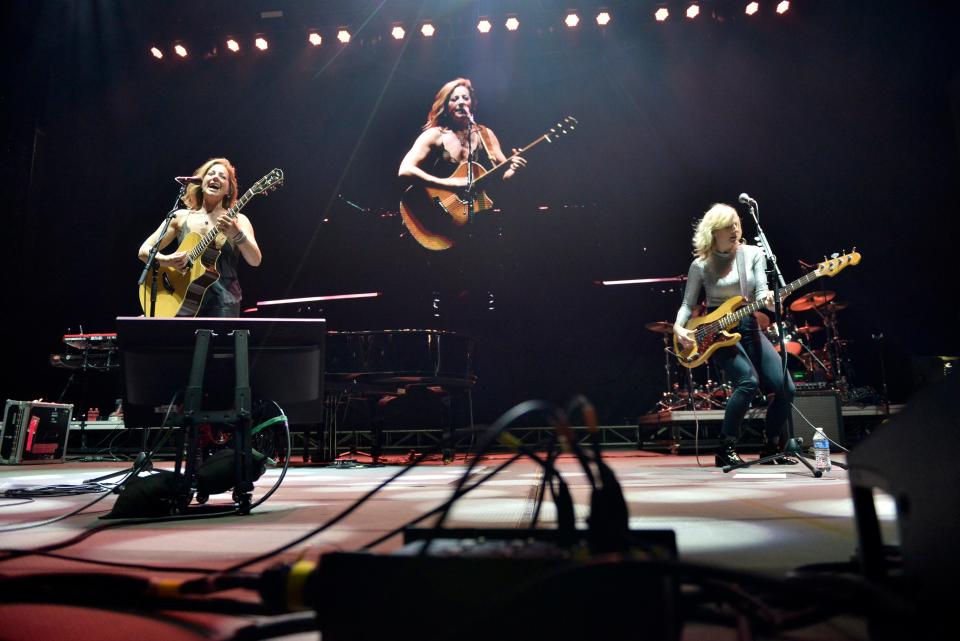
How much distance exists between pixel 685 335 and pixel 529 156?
Result: 4.41 metres

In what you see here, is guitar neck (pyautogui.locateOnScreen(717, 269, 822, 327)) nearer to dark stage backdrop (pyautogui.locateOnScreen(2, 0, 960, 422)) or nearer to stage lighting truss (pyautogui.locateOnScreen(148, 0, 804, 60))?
dark stage backdrop (pyautogui.locateOnScreen(2, 0, 960, 422))

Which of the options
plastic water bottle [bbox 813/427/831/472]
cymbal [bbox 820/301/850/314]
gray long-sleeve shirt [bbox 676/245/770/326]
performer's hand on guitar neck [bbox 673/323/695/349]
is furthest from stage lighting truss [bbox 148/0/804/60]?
plastic water bottle [bbox 813/427/831/472]

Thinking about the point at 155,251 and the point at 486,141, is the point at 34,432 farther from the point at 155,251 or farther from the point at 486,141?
the point at 486,141

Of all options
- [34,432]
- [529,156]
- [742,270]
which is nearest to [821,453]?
[742,270]

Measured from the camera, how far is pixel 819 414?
5703 millimetres

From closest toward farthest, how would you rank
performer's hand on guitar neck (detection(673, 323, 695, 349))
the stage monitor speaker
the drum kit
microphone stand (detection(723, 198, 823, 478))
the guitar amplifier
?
1. microphone stand (detection(723, 198, 823, 478))
2. performer's hand on guitar neck (detection(673, 323, 695, 349))
3. the stage monitor speaker
4. the guitar amplifier
5. the drum kit

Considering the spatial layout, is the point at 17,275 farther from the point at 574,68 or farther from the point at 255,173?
the point at 574,68

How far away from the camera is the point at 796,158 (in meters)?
7.92

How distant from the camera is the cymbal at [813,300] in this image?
6676 mm

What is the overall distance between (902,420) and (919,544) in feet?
0.50

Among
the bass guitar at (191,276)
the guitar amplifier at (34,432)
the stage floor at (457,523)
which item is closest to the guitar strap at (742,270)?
the stage floor at (457,523)

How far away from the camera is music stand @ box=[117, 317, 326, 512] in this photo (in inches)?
85.5

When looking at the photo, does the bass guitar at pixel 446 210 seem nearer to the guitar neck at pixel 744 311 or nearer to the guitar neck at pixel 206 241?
the guitar neck at pixel 744 311

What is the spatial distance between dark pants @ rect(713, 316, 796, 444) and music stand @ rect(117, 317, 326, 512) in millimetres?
2859
